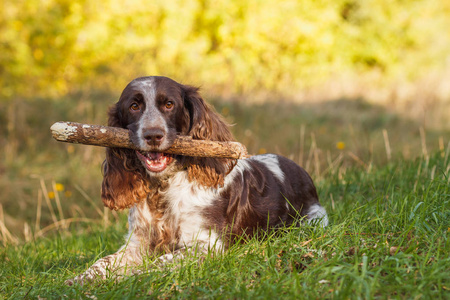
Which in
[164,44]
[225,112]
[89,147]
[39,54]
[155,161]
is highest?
[164,44]

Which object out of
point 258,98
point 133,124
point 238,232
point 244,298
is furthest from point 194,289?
point 258,98

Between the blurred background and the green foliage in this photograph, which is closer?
the blurred background

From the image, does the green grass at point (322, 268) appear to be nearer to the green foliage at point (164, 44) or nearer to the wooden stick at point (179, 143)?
the wooden stick at point (179, 143)

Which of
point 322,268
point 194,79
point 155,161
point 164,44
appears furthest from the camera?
point 164,44

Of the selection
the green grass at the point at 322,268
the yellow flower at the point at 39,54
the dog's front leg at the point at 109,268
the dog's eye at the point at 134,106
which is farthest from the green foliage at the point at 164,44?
the green grass at the point at 322,268

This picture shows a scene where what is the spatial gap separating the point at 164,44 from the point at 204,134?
10184 millimetres

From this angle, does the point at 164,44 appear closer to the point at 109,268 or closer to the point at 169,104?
the point at 169,104

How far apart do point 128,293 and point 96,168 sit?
6.47 meters

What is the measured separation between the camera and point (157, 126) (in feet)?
10.5

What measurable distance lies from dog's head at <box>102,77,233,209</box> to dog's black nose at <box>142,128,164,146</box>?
87 mm

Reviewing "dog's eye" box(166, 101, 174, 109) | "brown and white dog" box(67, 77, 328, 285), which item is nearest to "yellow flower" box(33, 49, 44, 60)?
"brown and white dog" box(67, 77, 328, 285)

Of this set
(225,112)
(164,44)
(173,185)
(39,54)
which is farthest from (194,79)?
(173,185)

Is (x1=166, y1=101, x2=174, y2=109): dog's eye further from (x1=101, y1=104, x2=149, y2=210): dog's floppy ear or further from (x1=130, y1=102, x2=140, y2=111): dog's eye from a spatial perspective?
(x1=101, y1=104, x2=149, y2=210): dog's floppy ear

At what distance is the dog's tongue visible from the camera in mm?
3307
